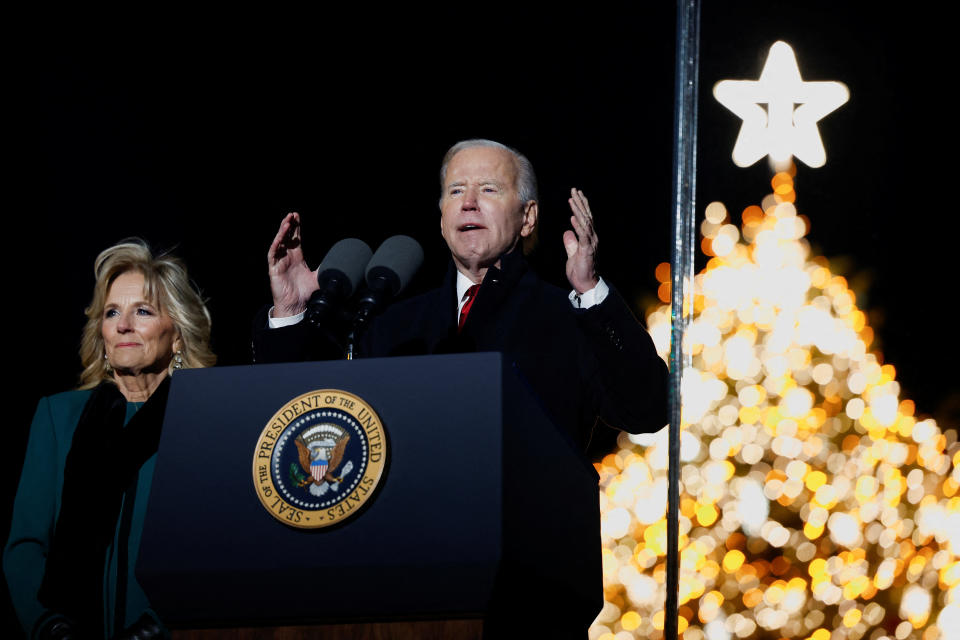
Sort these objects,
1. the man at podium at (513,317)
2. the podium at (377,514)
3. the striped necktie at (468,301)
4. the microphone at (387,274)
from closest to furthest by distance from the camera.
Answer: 1. the podium at (377,514)
2. the microphone at (387,274)
3. the man at podium at (513,317)
4. the striped necktie at (468,301)

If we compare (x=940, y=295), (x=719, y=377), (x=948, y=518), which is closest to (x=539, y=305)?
(x=940, y=295)

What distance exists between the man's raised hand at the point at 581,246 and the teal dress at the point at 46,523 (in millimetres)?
1118

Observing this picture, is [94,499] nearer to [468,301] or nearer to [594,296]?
[468,301]

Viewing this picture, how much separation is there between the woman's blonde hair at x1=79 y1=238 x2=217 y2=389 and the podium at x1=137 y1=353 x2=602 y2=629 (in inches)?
41.2

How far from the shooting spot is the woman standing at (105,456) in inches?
86.9

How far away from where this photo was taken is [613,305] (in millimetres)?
1944

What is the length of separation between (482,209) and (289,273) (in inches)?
17.5

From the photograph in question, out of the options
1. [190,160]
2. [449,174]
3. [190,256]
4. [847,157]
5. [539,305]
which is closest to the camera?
[539,305]

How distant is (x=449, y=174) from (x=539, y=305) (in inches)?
16.1

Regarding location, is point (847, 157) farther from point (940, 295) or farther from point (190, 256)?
point (190, 256)

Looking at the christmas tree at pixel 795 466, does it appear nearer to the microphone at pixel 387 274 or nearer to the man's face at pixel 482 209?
the man's face at pixel 482 209

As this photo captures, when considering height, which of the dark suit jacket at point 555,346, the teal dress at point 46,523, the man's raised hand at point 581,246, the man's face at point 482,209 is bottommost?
the teal dress at point 46,523

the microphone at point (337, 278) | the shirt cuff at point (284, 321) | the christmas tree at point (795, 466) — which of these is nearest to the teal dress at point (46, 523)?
the shirt cuff at point (284, 321)

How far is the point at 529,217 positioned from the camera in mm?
2322
